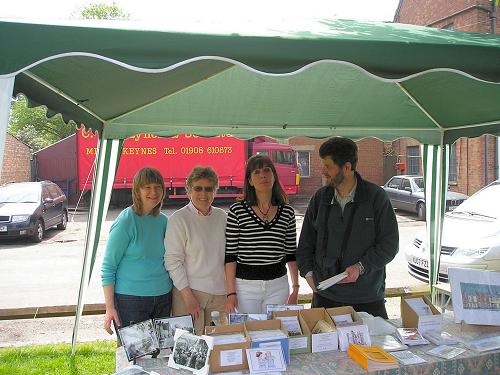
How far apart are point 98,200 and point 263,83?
1.76 metres

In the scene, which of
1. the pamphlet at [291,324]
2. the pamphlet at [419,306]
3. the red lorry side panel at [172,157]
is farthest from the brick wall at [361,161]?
the pamphlet at [291,324]

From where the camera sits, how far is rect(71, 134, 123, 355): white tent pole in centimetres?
382

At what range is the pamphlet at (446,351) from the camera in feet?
6.59

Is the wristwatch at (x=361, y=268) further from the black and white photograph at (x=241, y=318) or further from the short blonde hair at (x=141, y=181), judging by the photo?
the short blonde hair at (x=141, y=181)

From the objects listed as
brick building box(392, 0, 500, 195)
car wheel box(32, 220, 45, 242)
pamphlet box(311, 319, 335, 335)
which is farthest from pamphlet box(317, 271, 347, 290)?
brick building box(392, 0, 500, 195)

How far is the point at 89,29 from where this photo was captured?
167 cm

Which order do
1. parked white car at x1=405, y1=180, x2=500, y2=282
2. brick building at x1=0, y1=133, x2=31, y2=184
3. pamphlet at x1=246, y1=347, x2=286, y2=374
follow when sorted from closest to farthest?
pamphlet at x1=246, y1=347, x2=286, y2=374 → parked white car at x1=405, y1=180, x2=500, y2=282 → brick building at x1=0, y1=133, x2=31, y2=184

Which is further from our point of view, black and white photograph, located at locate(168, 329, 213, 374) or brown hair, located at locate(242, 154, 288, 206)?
brown hair, located at locate(242, 154, 288, 206)

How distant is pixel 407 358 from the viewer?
199cm

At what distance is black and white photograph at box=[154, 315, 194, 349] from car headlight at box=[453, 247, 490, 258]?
4.29 metres

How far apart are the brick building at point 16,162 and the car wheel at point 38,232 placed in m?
9.62

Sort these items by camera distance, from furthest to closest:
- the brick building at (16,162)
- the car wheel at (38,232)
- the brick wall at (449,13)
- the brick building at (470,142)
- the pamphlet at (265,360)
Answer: the brick building at (16,162)
the brick wall at (449,13)
the brick building at (470,142)
the car wheel at (38,232)
the pamphlet at (265,360)

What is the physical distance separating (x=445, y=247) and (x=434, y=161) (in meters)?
1.59

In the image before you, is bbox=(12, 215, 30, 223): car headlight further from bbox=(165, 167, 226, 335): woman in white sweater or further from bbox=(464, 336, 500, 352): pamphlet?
bbox=(464, 336, 500, 352): pamphlet
